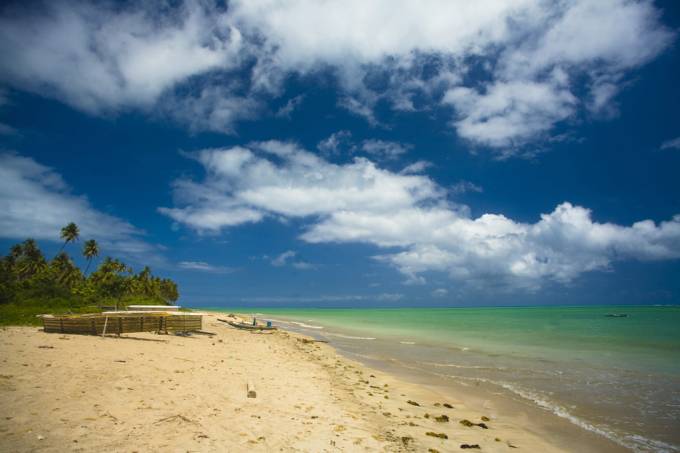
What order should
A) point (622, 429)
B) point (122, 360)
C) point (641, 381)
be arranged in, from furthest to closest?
1. point (641, 381)
2. point (122, 360)
3. point (622, 429)

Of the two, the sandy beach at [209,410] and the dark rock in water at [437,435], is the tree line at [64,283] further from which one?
the dark rock in water at [437,435]

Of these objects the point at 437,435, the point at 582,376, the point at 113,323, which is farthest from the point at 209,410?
the point at 582,376

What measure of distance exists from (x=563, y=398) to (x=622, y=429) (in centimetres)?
368

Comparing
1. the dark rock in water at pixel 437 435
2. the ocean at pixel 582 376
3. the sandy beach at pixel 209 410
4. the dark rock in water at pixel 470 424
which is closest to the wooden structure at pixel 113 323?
the sandy beach at pixel 209 410

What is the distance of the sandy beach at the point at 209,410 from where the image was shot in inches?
287

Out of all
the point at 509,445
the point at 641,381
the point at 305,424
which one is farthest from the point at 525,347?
the point at 305,424

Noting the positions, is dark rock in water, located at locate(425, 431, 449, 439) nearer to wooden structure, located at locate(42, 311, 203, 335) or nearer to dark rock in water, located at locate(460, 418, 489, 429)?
dark rock in water, located at locate(460, 418, 489, 429)

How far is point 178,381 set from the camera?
11852mm

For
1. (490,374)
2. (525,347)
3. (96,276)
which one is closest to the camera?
(490,374)

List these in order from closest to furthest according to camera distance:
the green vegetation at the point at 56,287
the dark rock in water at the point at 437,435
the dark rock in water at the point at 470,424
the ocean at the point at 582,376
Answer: the dark rock in water at the point at 437,435 → the dark rock in water at the point at 470,424 → the ocean at the point at 582,376 → the green vegetation at the point at 56,287

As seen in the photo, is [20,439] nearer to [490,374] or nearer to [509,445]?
[509,445]

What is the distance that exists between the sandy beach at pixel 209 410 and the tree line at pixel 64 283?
21.0 m

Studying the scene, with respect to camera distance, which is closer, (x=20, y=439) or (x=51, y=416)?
(x=20, y=439)

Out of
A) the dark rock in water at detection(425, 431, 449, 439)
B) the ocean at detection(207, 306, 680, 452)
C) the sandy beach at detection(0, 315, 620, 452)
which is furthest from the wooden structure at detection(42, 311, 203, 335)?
the dark rock in water at detection(425, 431, 449, 439)
